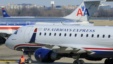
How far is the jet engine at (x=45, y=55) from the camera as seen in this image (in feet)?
107

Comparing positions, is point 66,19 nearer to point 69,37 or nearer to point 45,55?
point 45,55

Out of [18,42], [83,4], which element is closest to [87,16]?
[83,4]

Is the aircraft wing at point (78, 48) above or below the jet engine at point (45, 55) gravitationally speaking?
above

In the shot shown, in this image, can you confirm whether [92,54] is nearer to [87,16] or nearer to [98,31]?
[98,31]

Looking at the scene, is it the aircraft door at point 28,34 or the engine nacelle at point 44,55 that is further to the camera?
the aircraft door at point 28,34

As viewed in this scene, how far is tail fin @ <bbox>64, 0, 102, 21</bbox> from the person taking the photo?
67.4 m

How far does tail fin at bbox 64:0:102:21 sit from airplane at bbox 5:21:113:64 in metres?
32.8

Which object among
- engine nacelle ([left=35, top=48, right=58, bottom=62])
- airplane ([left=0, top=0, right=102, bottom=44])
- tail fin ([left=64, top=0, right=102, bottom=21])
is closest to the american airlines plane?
engine nacelle ([left=35, top=48, right=58, bottom=62])

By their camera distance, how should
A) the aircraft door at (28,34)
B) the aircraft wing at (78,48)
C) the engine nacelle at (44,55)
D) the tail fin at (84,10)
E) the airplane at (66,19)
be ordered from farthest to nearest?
1. the tail fin at (84,10)
2. the airplane at (66,19)
3. the aircraft door at (28,34)
4. the engine nacelle at (44,55)
5. the aircraft wing at (78,48)

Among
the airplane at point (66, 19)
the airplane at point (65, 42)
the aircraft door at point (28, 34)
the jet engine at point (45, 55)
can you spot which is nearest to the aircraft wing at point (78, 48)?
the airplane at point (65, 42)

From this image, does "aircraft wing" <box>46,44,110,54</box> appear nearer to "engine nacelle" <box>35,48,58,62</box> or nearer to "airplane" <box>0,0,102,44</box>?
"engine nacelle" <box>35,48,58,62</box>

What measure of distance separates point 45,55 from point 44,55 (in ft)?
0.38

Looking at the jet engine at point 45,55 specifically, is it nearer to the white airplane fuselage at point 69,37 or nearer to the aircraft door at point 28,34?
the white airplane fuselage at point 69,37

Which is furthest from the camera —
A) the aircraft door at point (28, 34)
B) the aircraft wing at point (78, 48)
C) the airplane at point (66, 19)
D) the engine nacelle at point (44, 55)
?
the airplane at point (66, 19)
